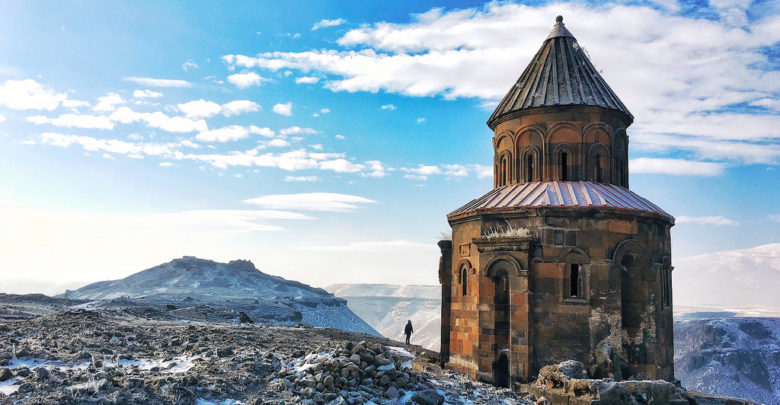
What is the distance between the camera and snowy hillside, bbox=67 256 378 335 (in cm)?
3916

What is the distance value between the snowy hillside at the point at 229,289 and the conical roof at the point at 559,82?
2248 centimetres

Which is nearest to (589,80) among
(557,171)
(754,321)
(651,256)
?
(557,171)

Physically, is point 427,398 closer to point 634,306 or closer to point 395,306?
point 634,306

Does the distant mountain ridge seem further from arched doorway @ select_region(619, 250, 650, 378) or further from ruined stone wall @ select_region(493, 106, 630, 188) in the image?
arched doorway @ select_region(619, 250, 650, 378)

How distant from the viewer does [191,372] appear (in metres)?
9.38

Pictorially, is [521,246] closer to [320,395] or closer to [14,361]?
[320,395]

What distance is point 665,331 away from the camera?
14.8m

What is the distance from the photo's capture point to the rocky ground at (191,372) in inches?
328

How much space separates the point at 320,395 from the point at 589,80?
39.5 ft

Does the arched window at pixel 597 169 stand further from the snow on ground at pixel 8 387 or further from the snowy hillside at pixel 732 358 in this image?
the snowy hillside at pixel 732 358

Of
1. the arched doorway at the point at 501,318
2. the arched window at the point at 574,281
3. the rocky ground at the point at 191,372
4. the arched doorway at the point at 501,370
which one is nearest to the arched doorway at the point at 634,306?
the arched window at the point at 574,281

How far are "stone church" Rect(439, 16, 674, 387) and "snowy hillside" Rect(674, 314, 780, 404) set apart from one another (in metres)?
26.6

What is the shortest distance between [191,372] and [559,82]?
1243cm

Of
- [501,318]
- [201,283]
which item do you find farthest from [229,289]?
[501,318]
